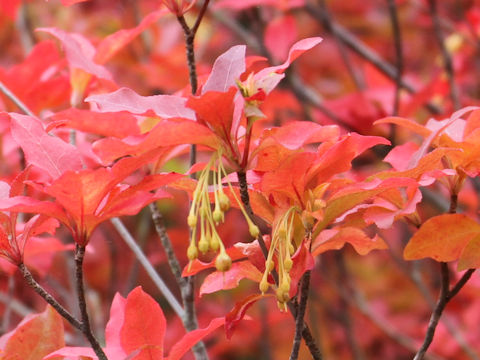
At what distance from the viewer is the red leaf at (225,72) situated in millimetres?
696

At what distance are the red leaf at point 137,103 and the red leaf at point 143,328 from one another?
20cm

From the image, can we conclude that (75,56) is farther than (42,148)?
Yes

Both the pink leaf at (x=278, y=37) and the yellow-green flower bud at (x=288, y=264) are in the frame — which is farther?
the pink leaf at (x=278, y=37)

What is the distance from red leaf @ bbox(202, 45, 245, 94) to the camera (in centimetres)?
70

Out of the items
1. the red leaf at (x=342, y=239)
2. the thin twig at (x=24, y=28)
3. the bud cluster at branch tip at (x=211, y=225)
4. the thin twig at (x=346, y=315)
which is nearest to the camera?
Answer: the bud cluster at branch tip at (x=211, y=225)

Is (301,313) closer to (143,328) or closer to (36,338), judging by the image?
(143,328)

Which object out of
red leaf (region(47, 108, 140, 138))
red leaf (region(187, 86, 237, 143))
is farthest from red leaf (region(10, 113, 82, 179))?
red leaf (region(187, 86, 237, 143))

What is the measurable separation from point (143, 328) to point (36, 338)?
0.15m

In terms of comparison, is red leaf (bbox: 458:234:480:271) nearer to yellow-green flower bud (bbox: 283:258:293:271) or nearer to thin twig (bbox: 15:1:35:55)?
yellow-green flower bud (bbox: 283:258:293:271)

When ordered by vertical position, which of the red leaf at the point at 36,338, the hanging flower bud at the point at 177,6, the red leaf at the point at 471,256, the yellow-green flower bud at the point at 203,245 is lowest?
the red leaf at the point at 36,338

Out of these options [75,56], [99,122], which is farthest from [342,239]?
[75,56]

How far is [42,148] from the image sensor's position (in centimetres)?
72

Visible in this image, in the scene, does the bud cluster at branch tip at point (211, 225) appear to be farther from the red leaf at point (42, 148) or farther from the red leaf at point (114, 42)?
the red leaf at point (114, 42)

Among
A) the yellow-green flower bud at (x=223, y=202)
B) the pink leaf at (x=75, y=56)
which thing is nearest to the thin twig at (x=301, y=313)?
the yellow-green flower bud at (x=223, y=202)
